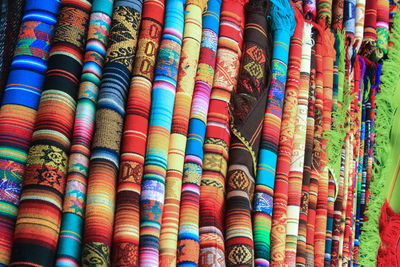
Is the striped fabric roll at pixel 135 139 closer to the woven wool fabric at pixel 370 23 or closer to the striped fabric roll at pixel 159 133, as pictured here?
the striped fabric roll at pixel 159 133

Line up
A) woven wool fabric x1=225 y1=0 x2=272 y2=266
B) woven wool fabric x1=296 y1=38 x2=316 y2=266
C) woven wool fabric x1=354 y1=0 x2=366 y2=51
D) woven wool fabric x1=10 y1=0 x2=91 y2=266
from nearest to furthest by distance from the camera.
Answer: woven wool fabric x1=10 y1=0 x2=91 y2=266 < woven wool fabric x1=225 y1=0 x2=272 y2=266 < woven wool fabric x1=296 y1=38 x2=316 y2=266 < woven wool fabric x1=354 y1=0 x2=366 y2=51

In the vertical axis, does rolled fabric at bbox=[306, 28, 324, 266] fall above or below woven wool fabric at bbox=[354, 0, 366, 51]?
below

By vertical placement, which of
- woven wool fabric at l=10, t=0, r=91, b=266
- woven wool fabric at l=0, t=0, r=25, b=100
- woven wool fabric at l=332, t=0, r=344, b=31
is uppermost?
woven wool fabric at l=332, t=0, r=344, b=31

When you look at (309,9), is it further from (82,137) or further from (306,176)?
(82,137)

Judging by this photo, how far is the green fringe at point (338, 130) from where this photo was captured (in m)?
0.83

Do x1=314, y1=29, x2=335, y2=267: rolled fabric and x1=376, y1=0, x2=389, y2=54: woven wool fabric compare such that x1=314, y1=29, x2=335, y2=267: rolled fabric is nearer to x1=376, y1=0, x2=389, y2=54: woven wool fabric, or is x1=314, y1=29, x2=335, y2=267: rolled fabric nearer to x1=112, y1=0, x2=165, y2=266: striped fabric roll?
x1=376, y1=0, x2=389, y2=54: woven wool fabric

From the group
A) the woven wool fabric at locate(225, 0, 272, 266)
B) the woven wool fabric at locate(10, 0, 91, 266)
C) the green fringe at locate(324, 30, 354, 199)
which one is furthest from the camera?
the green fringe at locate(324, 30, 354, 199)

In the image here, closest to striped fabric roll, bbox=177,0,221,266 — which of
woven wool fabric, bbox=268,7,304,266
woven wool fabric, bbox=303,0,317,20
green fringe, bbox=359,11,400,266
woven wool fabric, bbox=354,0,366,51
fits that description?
woven wool fabric, bbox=268,7,304,266

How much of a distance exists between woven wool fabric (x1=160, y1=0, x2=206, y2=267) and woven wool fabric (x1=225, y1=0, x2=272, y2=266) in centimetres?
8

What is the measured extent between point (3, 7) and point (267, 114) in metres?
0.39

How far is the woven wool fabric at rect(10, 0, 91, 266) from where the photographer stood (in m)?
0.51

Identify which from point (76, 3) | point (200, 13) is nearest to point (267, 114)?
point (200, 13)

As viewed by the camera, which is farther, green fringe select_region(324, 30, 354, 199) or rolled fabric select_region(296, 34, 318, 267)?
green fringe select_region(324, 30, 354, 199)

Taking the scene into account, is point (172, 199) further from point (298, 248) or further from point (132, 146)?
point (298, 248)
